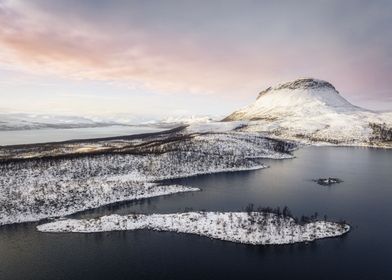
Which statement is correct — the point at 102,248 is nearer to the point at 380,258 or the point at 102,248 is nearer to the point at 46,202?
the point at 46,202

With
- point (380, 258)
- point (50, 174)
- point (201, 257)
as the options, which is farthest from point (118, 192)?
point (380, 258)

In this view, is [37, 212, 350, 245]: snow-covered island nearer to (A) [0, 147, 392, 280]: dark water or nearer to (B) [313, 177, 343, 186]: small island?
(A) [0, 147, 392, 280]: dark water

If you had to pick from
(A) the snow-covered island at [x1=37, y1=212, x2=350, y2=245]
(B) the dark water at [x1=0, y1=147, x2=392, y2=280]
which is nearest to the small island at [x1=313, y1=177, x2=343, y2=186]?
(B) the dark water at [x1=0, y1=147, x2=392, y2=280]

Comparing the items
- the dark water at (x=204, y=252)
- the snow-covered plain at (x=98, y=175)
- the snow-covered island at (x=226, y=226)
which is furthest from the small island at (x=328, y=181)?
the snow-covered island at (x=226, y=226)

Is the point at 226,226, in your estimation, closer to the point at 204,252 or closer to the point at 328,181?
the point at 204,252

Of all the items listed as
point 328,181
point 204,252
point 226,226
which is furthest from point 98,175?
point 204,252

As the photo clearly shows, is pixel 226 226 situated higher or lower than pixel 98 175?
lower

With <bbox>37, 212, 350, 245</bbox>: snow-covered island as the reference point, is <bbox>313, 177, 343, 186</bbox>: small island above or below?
above
